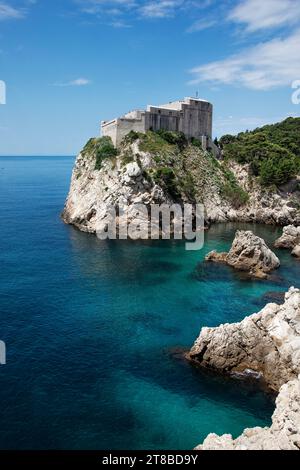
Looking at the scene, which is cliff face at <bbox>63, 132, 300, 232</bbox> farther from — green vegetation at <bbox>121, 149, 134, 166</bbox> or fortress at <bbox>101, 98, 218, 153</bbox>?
fortress at <bbox>101, 98, 218, 153</bbox>

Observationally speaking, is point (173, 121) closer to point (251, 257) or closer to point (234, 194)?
point (234, 194)

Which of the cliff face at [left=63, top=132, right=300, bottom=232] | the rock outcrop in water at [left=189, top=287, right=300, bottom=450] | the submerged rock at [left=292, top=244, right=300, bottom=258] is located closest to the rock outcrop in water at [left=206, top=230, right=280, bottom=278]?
the submerged rock at [left=292, top=244, right=300, bottom=258]

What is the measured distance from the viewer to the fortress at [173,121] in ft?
274

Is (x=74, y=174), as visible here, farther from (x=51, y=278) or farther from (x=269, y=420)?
(x=269, y=420)

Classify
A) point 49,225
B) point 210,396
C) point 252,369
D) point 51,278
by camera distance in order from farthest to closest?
point 49,225 → point 51,278 → point 252,369 → point 210,396

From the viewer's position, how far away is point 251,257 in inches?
2237

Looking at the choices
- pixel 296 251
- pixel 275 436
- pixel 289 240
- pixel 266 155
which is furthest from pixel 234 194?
pixel 275 436

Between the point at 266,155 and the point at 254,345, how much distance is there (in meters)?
68.3

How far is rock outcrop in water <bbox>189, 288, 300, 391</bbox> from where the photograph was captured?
106ft

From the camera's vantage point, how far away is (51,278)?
170ft

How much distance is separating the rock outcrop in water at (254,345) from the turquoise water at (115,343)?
5.48ft

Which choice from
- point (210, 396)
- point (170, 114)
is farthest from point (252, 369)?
point (170, 114)

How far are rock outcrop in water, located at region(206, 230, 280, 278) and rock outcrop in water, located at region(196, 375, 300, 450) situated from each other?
31100 mm
